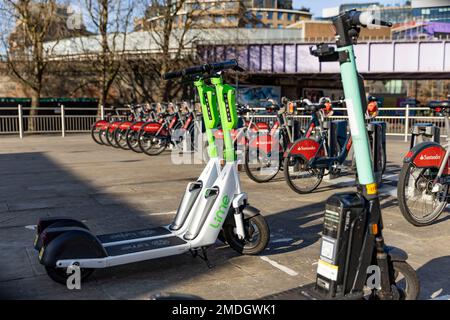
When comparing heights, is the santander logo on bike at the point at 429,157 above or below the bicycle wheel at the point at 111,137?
above

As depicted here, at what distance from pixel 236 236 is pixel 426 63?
2835 centimetres

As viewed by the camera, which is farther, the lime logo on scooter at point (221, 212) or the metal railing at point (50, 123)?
the metal railing at point (50, 123)

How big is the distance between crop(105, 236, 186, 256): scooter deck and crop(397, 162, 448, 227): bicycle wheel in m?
2.52

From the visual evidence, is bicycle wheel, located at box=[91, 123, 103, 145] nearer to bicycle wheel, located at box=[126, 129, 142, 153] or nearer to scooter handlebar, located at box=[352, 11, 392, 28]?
bicycle wheel, located at box=[126, 129, 142, 153]

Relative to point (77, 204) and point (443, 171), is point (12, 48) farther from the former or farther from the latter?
point (443, 171)

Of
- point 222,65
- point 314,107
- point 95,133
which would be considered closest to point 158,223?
point 222,65

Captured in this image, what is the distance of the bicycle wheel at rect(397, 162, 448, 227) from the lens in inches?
195

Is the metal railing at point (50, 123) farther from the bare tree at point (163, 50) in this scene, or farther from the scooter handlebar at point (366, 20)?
the scooter handlebar at point (366, 20)

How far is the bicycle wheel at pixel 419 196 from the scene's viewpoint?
494cm

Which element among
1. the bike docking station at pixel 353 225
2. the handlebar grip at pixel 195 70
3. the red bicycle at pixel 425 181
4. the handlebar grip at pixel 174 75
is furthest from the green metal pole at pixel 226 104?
the red bicycle at pixel 425 181

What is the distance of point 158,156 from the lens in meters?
11.7

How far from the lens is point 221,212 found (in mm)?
3961

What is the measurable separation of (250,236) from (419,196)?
219 cm
